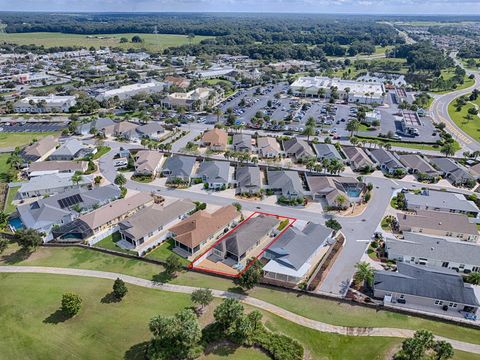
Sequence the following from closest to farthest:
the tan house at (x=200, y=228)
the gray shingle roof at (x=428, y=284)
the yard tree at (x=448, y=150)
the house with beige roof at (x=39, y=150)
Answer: the gray shingle roof at (x=428, y=284)
the tan house at (x=200, y=228)
the house with beige roof at (x=39, y=150)
the yard tree at (x=448, y=150)

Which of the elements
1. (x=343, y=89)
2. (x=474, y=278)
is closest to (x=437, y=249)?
(x=474, y=278)

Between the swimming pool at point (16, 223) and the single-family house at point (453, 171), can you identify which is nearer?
the swimming pool at point (16, 223)

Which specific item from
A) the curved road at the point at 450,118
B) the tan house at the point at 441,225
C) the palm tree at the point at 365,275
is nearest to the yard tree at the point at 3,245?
the palm tree at the point at 365,275

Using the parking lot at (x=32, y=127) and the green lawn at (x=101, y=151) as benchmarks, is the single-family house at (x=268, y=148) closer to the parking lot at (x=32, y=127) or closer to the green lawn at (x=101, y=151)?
the green lawn at (x=101, y=151)

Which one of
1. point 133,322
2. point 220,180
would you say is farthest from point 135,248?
point 220,180

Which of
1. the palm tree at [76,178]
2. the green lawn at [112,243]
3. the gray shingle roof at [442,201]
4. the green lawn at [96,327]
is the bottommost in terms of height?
the green lawn at [112,243]

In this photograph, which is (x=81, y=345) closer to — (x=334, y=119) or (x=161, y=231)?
(x=161, y=231)

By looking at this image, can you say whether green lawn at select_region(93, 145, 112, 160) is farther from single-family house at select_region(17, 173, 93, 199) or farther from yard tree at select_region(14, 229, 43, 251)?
yard tree at select_region(14, 229, 43, 251)
